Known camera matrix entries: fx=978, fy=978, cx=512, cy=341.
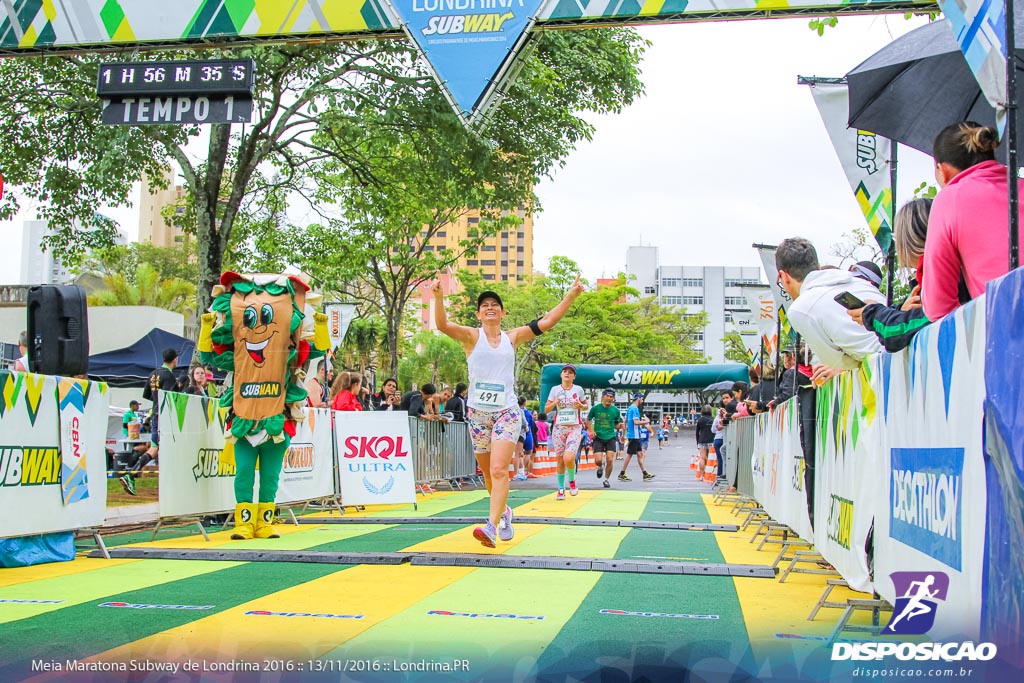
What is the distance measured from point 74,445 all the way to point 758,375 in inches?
390

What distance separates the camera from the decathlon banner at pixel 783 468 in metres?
6.96

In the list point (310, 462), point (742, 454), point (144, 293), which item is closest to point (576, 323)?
point (144, 293)

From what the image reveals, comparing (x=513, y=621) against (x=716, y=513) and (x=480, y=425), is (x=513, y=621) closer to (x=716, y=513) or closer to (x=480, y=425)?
(x=480, y=425)

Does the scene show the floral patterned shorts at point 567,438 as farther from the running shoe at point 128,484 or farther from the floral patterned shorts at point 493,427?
the floral patterned shorts at point 493,427

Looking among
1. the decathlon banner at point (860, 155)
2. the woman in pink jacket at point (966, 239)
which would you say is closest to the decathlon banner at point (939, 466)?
the woman in pink jacket at point (966, 239)

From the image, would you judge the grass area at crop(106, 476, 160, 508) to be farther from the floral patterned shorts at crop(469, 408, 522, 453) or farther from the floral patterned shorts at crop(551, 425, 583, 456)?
the floral patterned shorts at crop(551, 425, 583, 456)

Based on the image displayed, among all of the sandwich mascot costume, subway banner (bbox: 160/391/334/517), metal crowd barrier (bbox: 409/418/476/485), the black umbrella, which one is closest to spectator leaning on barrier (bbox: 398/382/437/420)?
metal crowd barrier (bbox: 409/418/476/485)

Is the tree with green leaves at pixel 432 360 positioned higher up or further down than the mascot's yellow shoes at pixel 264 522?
higher up

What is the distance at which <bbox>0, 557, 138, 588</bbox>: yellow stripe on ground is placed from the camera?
19.9 ft

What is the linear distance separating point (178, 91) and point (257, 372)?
2507 mm

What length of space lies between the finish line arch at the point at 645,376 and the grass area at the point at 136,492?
58.5 feet

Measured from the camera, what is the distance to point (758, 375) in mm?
14438

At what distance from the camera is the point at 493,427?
8.12 m

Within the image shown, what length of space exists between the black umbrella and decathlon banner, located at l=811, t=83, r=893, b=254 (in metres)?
2.14
